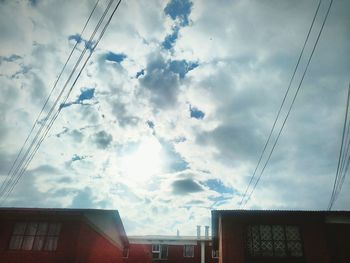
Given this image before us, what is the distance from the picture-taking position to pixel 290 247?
14961 millimetres

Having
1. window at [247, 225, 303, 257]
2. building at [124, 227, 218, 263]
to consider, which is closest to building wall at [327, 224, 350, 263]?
window at [247, 225, 303, 257]

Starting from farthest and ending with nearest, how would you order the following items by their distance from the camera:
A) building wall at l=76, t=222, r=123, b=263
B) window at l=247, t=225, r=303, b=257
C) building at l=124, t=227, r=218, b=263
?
building at l=124, t=227, r=218, b=263 → window at l=247, t=225, r=303, b=257 → building wall at l=76, t=222, r=123, b=263

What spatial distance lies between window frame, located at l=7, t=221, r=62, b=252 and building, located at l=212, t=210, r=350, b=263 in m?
9.56

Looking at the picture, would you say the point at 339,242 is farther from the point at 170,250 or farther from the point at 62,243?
the point at 170,250

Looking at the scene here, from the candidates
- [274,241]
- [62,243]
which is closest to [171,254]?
[274,241]

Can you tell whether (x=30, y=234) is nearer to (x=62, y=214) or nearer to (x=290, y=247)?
(x=62, y=214)

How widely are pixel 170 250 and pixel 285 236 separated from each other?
21255 mm

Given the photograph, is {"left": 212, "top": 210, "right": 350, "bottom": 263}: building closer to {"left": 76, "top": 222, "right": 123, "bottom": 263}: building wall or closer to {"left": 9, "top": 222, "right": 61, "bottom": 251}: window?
{"left": 76, "top": 222, "right": 123, "bottom": 263}: building wall

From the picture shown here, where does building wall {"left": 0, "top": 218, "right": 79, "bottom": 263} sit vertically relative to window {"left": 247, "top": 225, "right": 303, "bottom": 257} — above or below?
below

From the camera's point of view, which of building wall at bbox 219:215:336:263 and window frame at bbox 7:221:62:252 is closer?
window frame at bbox 7:221:62:252

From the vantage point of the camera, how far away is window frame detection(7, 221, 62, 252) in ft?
46.5

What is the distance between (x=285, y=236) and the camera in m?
15.2

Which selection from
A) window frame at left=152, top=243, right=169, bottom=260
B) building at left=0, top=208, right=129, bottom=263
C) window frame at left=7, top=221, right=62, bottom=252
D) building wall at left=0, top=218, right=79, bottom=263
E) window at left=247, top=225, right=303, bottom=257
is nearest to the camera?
building wall at left=0, top=218, right=79, bottom=263

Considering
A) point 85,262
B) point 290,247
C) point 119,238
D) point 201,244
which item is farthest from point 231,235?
point 201,244
